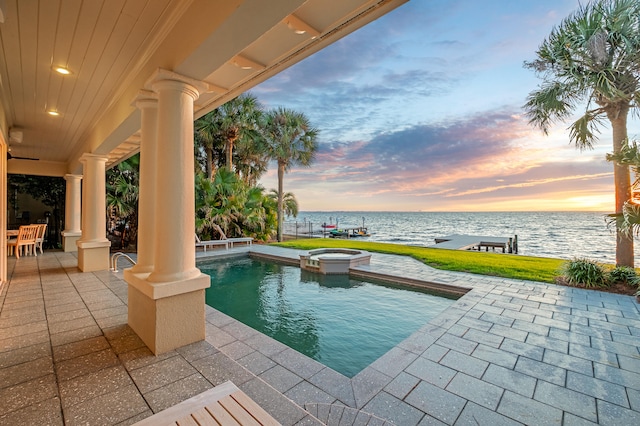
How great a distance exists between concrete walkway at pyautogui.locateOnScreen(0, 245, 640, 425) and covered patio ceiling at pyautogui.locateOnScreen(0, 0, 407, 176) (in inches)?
105

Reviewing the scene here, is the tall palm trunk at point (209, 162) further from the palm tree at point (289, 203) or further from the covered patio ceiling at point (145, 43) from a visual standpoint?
the covered patio ceiling at point (145, 43)

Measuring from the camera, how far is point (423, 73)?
14.4m

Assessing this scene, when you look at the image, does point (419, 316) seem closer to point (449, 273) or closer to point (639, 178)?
point (449, 273)

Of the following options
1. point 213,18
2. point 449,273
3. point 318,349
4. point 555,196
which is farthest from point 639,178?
point 555,196

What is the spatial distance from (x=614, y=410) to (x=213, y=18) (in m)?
4.40

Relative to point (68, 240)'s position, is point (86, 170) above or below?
above

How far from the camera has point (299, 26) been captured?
6.75 feet

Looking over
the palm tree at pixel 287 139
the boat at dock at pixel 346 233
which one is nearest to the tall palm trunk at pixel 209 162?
the palm tree at pixel 287 139

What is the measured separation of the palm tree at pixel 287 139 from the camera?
1511 cm

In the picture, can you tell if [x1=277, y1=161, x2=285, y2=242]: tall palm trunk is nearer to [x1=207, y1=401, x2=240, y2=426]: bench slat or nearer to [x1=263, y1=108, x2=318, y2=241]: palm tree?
[x1=263, y1=108, x2=318, y2=241]: palm tree

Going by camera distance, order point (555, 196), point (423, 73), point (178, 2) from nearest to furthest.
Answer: point (178, 2) → point (423, 73) → point (555, 196)

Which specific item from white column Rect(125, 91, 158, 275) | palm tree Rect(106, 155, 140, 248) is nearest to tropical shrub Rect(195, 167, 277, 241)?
palm tree Rect(106, 155, 140, 248)

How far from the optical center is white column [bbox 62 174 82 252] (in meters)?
9.11

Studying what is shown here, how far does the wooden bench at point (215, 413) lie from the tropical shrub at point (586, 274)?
740cm
